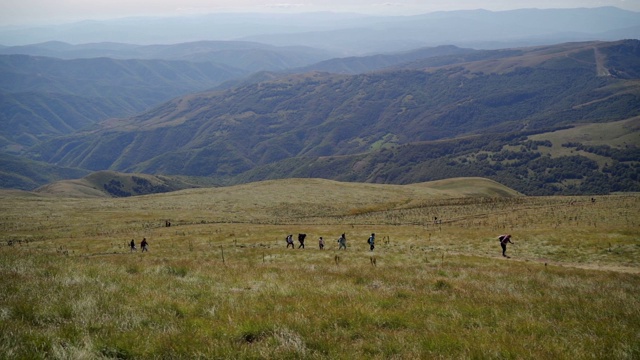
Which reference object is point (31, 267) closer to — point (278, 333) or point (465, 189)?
point (278, 333)

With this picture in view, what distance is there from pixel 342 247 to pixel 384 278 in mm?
19240

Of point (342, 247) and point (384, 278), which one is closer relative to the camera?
point (384, 278)

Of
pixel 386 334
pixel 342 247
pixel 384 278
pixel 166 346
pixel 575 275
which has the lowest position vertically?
pixel 342 247

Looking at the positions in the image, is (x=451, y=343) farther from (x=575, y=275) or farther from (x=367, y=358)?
(x=575, y=275)

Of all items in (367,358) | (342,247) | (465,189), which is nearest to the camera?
(367,358)

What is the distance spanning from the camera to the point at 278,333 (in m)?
7.96

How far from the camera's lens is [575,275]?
2172cm

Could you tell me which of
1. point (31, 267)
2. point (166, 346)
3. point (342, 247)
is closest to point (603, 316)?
point (166, 346)

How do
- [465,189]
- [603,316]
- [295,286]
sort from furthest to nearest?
[465,189] < [295,286] < [603,316]

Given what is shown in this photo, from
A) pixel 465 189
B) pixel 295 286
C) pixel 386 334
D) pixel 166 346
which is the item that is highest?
pixel 166 346

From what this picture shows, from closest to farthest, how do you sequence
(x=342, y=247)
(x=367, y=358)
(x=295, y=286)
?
(x=367, y=358), (x=295, y=286), (x=342, y=247)

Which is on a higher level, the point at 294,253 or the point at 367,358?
the point at 367,358

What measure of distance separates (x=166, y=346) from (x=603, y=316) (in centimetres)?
1155

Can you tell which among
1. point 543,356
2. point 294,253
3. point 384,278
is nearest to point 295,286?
point 384,278
